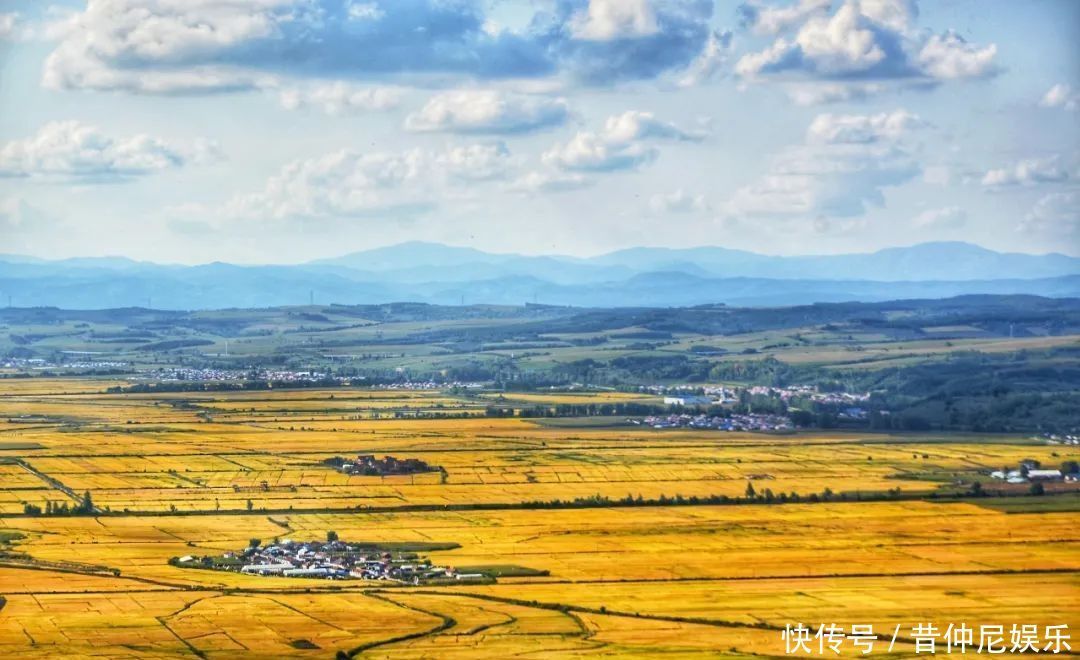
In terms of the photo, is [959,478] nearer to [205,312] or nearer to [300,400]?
[300,400]

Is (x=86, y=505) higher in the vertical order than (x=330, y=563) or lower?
higher

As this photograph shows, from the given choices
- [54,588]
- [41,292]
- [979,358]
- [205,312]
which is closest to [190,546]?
[54,588]

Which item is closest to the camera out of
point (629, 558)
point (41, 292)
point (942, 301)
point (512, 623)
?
point (512, 623)

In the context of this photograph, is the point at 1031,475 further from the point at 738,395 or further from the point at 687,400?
the point at 738,395

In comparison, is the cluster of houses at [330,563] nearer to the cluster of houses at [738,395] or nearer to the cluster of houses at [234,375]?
the cluster of houses at [738,395]

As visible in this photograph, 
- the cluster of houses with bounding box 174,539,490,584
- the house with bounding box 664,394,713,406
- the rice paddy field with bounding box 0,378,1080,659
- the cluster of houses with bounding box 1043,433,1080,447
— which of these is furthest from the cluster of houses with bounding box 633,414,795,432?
the cluster of houses with bounding box 174,539,490,584

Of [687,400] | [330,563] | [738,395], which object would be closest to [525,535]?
[330,563]
